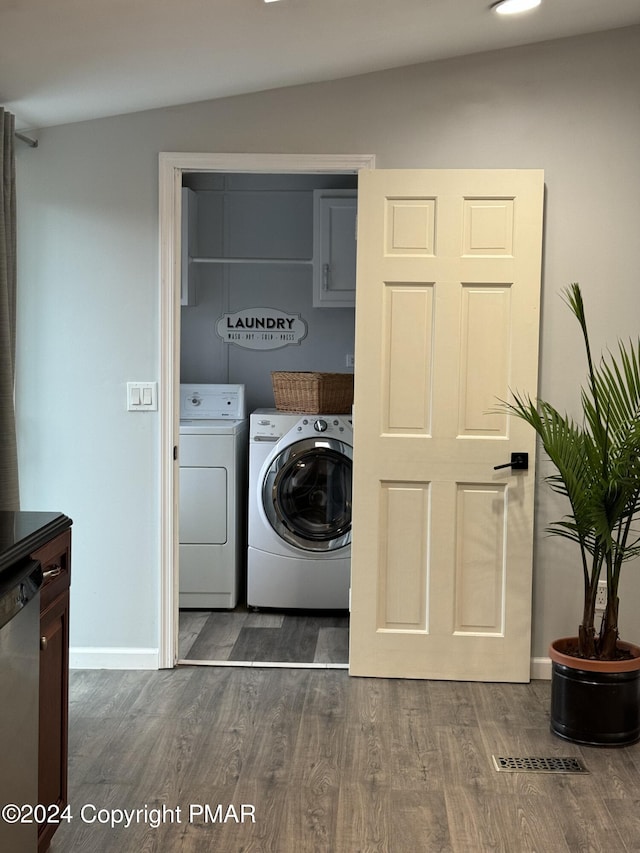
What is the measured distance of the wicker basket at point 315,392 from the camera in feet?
16.0

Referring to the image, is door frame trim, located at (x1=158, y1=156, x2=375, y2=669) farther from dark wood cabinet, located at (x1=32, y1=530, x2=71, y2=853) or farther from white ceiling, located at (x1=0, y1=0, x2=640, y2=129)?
dark wood cabinet, located at (x1=32, y1=530, x2=71, y2=853)

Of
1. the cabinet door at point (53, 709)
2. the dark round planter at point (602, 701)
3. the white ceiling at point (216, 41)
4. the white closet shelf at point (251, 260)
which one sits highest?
the white ceiling at point (216, 41)

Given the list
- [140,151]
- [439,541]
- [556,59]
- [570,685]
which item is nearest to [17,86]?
[140,151]

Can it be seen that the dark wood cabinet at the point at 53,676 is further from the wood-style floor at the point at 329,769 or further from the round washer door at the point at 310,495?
the round washer door at the point at 310,495

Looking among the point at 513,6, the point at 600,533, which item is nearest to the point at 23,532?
the point at 600,533

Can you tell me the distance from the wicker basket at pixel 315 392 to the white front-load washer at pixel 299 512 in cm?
12

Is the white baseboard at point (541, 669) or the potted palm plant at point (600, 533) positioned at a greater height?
the potted palm plant at point (600, 533)

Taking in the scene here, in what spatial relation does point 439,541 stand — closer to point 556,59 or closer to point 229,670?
point 229,670

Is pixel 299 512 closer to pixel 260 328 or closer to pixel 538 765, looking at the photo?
pixel 260 328

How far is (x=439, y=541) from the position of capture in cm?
378

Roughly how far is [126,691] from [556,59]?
3.07 m

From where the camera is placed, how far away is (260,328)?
5.54m

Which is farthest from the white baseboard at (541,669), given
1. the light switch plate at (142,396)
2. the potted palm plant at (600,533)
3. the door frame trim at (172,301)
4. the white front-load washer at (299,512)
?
the light switch plate at (142,396)

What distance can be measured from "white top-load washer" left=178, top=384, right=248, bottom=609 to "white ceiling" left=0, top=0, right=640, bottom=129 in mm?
1745
